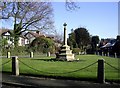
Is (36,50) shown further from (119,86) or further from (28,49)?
(119,86)

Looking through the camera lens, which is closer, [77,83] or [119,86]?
[119,86]

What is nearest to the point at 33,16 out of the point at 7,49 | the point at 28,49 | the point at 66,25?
the point at 7,49

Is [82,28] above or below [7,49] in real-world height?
above

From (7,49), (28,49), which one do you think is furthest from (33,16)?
(28,49)

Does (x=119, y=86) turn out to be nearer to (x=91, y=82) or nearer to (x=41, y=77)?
(x=91, y=82)

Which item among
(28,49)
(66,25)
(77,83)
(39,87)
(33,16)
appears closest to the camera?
(39,87)

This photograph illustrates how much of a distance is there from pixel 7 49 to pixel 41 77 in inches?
1597

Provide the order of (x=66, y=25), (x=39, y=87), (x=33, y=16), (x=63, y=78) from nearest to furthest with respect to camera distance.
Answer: (x=39, y=87) → (x=63, y=78) → (x=66, y=25) → (x=33, y=16)

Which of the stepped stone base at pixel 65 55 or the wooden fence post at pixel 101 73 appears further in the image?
the stepped stone base at pixel 65 55

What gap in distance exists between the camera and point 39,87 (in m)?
12.7

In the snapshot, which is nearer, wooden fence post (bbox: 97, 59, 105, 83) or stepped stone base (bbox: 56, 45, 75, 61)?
wooden fence post (bbox: 97, 59, 105, 83)

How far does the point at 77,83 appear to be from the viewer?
13.7 meters

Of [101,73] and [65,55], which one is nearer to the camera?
[101,73]

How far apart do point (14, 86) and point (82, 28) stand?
98030mm
